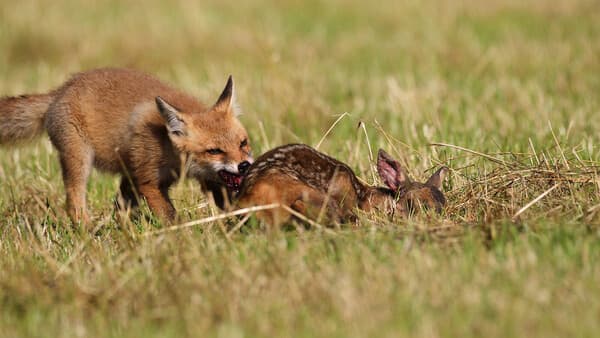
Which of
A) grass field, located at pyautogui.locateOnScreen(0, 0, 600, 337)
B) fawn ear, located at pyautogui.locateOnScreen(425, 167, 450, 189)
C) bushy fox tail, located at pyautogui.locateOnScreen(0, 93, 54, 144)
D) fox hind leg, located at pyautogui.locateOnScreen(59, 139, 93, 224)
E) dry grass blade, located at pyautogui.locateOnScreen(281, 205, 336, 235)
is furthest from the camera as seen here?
bushy fox tail, located at pyautogui.locateOnScreen(0, 93, 54, 144)

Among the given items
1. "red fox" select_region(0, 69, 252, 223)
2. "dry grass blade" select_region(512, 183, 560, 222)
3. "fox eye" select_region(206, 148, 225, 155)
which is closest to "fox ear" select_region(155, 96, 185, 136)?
"red fox" select_region(0, 69, 252, 223)

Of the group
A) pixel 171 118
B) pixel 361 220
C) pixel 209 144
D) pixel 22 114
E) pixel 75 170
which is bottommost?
pixel 361 220

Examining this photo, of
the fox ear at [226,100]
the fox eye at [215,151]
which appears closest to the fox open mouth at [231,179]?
the fox eye at [215,151]

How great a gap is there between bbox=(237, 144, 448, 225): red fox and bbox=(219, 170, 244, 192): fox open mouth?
72 cm

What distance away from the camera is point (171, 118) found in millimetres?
7031

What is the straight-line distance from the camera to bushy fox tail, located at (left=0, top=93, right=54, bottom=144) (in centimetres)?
780

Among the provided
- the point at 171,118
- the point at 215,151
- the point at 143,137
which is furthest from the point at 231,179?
the point at 143,137

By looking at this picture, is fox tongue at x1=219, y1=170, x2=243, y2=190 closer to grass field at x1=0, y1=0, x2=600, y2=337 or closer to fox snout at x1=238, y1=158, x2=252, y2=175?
fox snout at x1=238, y1=158, x2=252, y2=175

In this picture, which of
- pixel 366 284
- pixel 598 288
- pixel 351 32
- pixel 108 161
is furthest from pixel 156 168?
pixel 351 32

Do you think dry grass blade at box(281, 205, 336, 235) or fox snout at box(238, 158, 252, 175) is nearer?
dry grass blade at box(281, 205, 336, 235)

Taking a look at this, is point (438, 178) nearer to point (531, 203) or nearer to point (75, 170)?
point (531, 203)

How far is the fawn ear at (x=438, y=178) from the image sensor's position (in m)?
6.42

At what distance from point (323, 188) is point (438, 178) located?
0.91 metres

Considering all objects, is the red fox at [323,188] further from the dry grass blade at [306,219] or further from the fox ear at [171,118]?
the fox ear at [171,118]
